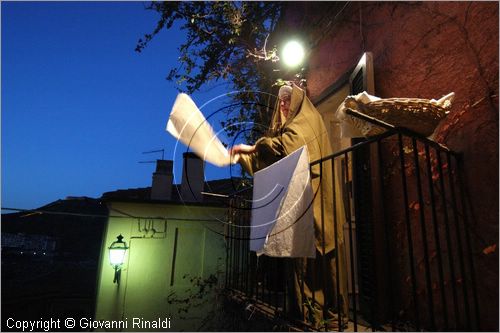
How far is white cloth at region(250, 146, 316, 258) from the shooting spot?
261cm

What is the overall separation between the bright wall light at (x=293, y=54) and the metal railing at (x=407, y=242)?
2671mm

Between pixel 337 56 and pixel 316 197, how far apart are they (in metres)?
2.57

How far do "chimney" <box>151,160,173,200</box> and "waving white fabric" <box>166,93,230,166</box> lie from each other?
7813 millimetres

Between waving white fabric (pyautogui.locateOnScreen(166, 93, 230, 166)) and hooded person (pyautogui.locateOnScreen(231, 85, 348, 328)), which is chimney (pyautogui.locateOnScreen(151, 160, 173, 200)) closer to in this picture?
hooded person (pyautogui.locateOnScreen(231, 85, 348, 328))

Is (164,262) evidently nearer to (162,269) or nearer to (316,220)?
(162,269)

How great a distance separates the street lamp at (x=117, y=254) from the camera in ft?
26.5

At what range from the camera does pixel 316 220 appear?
2.91 meters

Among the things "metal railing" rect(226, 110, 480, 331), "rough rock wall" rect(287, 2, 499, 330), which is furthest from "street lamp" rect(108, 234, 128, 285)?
"rough rock wall" rect(287, 2, 499, 330)

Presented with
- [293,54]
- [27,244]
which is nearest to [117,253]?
[293,54]

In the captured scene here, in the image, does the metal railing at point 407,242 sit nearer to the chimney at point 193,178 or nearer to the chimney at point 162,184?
the chimney at point 193,178

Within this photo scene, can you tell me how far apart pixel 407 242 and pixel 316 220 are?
84 cm

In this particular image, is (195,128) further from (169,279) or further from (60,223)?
(60,223)

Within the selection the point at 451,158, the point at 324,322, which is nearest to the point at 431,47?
the point at 451,158

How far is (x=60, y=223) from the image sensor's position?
46.1 ft
